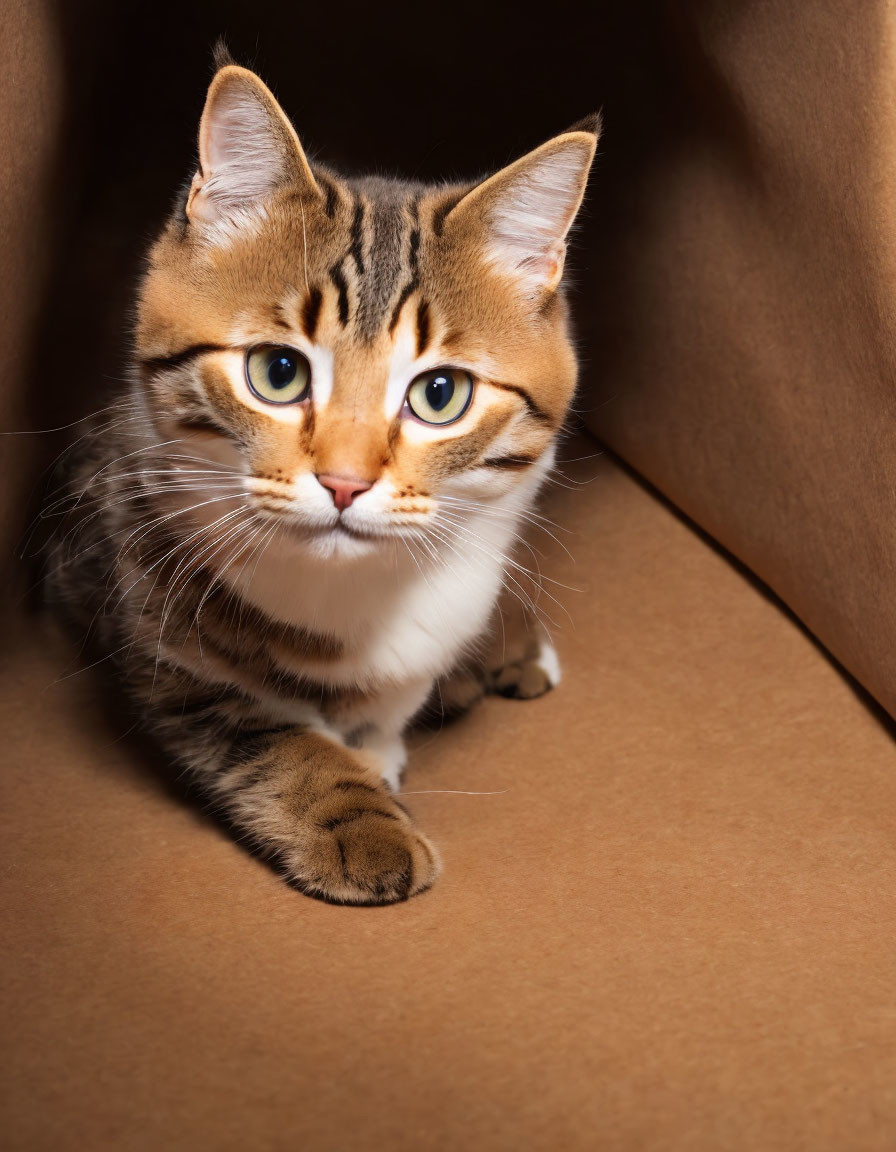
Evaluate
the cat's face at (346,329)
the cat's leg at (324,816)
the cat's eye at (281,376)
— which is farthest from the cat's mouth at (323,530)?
the cat's leg at (324,816)

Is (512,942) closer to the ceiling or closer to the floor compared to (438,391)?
closer to the floor

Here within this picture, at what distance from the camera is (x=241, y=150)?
104 centimetres

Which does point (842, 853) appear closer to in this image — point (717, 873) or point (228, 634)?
point (717, 873)

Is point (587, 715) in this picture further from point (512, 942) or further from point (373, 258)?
point (373, 258)

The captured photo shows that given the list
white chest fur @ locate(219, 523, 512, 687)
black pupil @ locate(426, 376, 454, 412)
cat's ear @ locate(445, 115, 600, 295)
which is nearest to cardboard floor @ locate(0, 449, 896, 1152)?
white chest fur @ locate(219, 523, 512, 687)

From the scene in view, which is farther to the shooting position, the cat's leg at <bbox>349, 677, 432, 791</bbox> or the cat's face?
the cat's leg at <bbox>349, 677, 432, 791</bbox>

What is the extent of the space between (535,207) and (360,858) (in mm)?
→ 587

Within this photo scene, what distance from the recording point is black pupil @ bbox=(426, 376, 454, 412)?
103cm

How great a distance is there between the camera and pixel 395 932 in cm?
105

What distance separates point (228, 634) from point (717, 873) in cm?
52

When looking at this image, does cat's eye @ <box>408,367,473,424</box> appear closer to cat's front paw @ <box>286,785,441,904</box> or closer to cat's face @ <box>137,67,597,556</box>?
cat's face @ <box>137,67,597,556</box>

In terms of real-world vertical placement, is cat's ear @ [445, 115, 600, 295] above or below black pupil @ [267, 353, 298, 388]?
above

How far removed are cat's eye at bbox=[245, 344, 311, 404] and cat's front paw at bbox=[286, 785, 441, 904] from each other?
37cm

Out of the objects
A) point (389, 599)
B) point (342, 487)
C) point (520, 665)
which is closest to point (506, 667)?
point (520, 665)
